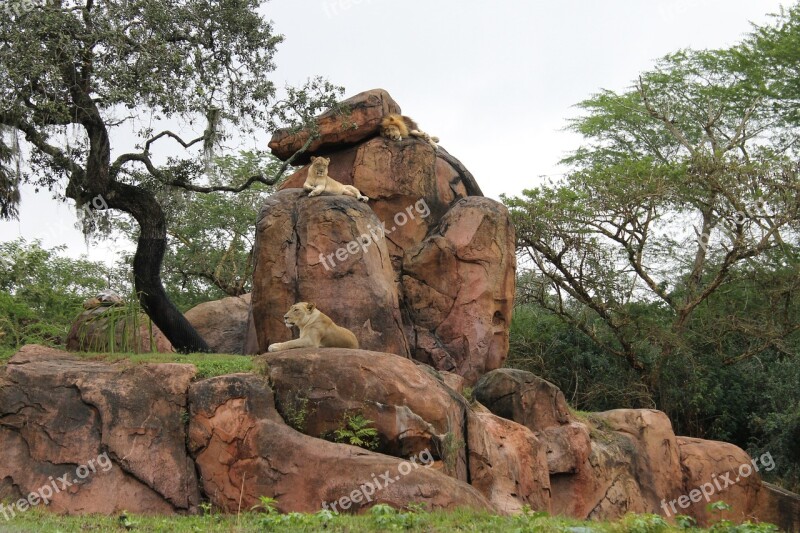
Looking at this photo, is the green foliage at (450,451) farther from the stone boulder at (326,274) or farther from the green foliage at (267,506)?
the stone boulder at (326,274)

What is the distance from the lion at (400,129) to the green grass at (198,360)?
876cm

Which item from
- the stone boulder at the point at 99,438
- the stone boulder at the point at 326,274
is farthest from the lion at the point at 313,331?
the stone boulder at the point at 99,438

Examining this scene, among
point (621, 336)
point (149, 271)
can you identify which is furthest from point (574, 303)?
point (149, 271)

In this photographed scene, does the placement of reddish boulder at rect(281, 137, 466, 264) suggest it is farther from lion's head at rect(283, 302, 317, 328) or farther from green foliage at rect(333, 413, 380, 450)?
green foliage at rect(333, 413, 380, 450)

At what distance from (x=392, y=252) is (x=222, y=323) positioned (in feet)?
14.5

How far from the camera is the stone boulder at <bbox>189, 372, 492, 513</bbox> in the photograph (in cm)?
1230

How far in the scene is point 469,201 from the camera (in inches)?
845

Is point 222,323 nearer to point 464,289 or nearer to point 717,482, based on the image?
point 464,289

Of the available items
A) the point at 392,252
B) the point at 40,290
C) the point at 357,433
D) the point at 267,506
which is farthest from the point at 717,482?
the point at 40,290

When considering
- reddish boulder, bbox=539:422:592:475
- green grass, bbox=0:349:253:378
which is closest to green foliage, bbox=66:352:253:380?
green grass, bbox=0:349:253:378

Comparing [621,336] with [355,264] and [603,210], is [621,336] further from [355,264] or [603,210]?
[355,264]

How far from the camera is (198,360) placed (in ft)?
47.2

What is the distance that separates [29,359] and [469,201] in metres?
10.6

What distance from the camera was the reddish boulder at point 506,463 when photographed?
15391mm
